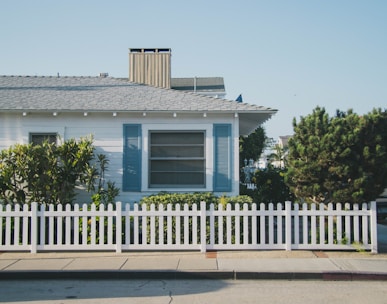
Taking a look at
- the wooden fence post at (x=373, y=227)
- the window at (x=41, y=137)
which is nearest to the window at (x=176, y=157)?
the window at (x=41, y=137)

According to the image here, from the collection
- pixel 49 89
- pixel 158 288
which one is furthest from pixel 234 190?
pixel 49 89

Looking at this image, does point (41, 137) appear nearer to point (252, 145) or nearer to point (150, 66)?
point (150, 66)

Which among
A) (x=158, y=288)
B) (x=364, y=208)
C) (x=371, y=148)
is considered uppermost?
(x=371, y=148)

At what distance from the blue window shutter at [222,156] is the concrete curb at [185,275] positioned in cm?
393

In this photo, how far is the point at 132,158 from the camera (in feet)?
37.1

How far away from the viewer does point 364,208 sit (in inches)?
356

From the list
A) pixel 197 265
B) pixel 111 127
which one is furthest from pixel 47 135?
pixel 197 265

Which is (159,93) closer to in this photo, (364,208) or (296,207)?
(296,207)

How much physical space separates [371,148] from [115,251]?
5.92 meters

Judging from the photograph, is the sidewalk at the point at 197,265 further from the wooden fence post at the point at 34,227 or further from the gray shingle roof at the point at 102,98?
the gray shingle roof at the point at 102,98

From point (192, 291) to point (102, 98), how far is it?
703 centimetres

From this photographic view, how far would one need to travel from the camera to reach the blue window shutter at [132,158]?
11.2 m

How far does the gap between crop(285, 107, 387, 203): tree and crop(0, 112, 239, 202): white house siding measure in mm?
2167

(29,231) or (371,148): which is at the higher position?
(371,148)
